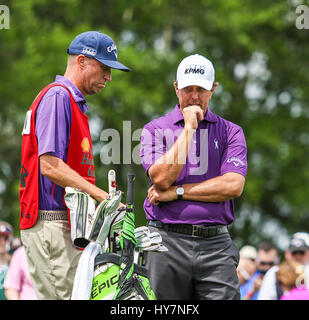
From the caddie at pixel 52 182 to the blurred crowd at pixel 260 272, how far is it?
5.86 feet

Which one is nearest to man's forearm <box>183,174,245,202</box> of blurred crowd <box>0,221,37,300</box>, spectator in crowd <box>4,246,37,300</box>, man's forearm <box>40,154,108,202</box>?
man's forearm <box>40,154,108,202</box>

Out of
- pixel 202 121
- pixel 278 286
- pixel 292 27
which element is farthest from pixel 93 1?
pixel 202 121

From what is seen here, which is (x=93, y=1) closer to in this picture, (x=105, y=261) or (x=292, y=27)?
(x=292, y=27)

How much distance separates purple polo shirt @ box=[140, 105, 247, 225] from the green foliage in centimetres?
1373

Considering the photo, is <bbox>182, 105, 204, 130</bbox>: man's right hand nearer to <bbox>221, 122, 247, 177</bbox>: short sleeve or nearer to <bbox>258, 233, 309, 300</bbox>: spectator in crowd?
<bbox>221, 122, 247, 177</bbox>: short sleeve

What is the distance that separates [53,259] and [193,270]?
102cm

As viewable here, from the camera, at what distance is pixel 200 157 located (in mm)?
4875

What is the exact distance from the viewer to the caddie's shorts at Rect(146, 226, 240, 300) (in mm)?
4680

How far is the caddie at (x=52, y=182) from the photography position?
418 cm

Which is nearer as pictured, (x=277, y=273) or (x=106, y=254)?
(x=106, y=254)

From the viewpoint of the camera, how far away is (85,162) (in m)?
4.43

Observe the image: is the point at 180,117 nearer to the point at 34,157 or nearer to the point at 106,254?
the point at 34,157

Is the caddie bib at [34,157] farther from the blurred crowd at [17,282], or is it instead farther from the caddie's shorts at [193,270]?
the blurred crowd at [17,282]

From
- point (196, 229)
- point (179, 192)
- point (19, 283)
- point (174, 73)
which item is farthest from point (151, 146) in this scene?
point (174, 73)
